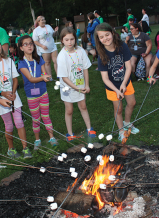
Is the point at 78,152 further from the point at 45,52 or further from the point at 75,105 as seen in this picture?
the point at 45,52

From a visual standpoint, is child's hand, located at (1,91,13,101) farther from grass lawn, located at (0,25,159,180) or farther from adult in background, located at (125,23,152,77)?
adult in background, located at (125,23,152,77)

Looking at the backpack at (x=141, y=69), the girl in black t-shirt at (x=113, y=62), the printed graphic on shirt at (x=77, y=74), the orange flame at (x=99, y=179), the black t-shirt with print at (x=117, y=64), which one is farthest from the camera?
the backpack at (x=141, y=69)

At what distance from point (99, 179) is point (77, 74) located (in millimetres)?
1841

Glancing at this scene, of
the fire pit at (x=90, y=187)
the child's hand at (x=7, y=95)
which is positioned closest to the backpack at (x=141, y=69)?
the fire pit at (x=90, y=187)

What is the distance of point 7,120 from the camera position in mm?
3820

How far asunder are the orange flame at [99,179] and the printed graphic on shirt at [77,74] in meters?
1.46

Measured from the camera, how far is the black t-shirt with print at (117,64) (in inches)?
140

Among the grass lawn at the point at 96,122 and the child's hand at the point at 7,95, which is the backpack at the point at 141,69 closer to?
the grass lawn at the point at 96,122

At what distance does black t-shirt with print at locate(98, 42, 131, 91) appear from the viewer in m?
3.56

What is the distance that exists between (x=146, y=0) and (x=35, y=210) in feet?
180

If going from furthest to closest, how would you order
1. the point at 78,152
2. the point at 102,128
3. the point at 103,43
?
the point at 102,128 < the point at 78,152 < the point at 103,43

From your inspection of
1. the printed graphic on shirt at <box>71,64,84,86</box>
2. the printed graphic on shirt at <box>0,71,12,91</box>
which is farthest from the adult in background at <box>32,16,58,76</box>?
the printed graphic on shirt at <box>0,71,12,91</box>

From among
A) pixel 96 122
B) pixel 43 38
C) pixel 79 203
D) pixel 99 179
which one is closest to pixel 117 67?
pixel 96 122

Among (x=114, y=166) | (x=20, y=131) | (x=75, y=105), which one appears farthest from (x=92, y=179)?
(x=75, y=105)
